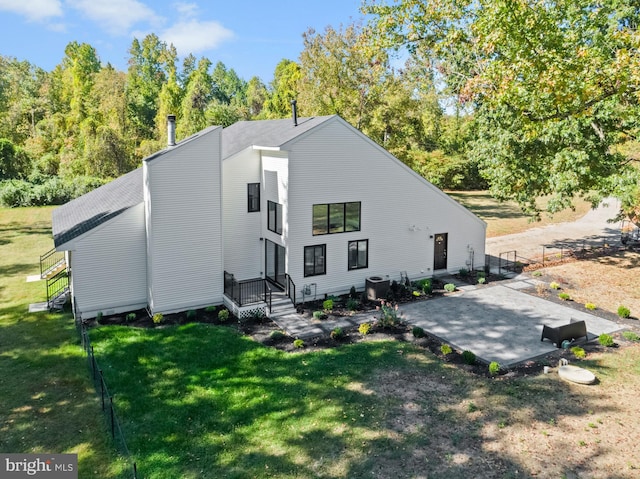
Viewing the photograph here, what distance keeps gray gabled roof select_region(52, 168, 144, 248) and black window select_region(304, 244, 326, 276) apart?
23.7 feet

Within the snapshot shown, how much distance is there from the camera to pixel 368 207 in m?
21.7

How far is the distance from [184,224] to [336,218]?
21.4ft

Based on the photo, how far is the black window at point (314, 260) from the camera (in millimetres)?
20625

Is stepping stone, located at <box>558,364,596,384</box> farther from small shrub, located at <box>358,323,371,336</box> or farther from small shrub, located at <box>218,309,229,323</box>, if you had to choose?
small shrub, located at <box>218,309,229,323</box>

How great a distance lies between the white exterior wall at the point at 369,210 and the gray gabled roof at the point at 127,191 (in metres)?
1.33

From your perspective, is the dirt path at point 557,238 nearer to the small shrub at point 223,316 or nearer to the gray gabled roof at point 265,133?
the gray gabled roof at point 265,133

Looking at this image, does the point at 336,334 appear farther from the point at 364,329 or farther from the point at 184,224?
the point at 184,224

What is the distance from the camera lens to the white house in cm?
1817

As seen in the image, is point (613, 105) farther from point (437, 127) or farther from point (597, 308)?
point (437, 127)

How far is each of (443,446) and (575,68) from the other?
1462 cm

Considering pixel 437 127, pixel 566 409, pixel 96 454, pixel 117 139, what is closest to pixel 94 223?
pixel 96 454

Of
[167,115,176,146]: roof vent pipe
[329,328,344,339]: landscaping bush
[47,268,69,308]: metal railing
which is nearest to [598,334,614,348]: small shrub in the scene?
[329,328,344,339]: landscaping bush

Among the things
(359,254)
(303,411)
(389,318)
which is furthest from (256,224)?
(303,411)

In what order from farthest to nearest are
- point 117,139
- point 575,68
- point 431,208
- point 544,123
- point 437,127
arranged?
point 437,127
point 117,139
point 431,208
point 544,123
point 575,68
